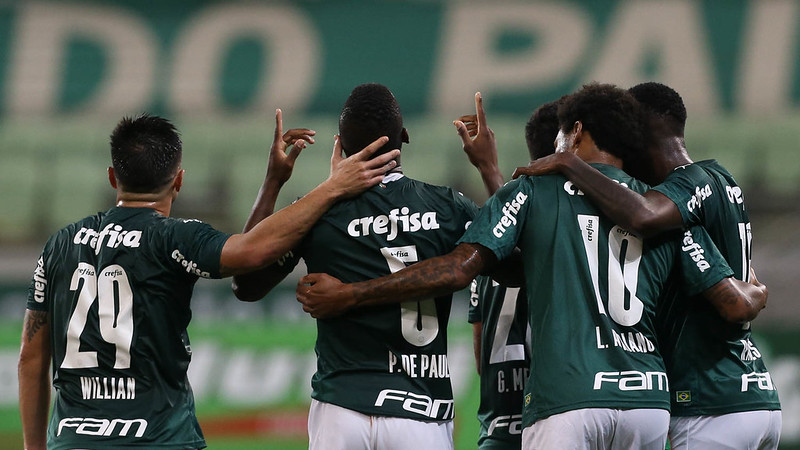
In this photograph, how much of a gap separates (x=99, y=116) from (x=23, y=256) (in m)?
2.17

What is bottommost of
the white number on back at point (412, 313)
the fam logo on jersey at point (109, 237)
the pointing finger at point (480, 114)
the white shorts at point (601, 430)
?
the white shorts at point (601, 430)

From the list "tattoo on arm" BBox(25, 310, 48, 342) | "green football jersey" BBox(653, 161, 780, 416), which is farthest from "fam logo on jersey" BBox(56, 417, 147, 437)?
"green football jersey" BBox(653, 161, 780, 416)

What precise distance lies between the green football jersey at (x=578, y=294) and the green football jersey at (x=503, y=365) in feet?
2.00

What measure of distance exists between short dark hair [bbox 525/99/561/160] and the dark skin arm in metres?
0.82

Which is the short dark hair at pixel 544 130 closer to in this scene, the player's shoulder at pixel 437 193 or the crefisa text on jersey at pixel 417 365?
the player's shoulder at pixel 437 193

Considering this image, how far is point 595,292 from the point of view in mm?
3674

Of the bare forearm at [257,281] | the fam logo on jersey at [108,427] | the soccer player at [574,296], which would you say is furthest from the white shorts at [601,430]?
the fam logo on jersey at [108,427]

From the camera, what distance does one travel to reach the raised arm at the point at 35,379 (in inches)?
155

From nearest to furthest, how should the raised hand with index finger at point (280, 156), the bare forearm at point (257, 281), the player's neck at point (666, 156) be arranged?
1. the bare forearm at point (257, 281)
2. the player's neck at point (666, 156)
3. the raised hand with index finger at point (280, 156)

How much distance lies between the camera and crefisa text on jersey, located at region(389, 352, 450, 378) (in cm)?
379

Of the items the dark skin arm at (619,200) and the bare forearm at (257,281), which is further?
the bare forearm at (257,281)

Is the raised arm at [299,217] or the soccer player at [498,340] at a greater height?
the raised arm at [299,217]

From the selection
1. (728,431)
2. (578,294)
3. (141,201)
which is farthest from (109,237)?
(728,431)

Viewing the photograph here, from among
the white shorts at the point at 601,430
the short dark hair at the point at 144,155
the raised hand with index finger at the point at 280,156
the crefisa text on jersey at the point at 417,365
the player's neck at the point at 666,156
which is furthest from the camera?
the raised hand with index finger at the point at 280,156
